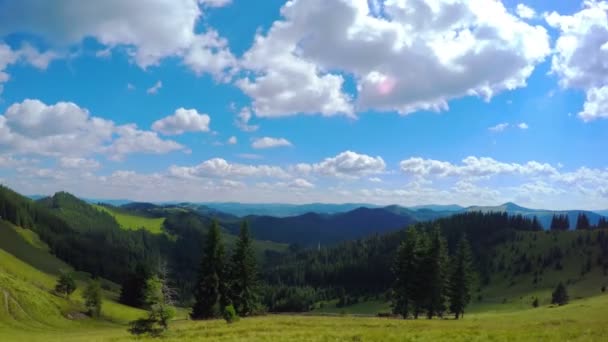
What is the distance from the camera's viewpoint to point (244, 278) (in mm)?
66250

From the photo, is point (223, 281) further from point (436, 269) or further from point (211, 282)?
point (436, 269)

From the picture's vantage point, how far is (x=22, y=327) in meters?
66.4

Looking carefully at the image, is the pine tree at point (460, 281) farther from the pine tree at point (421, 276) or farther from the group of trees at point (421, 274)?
the pine tree at point (421, 276)

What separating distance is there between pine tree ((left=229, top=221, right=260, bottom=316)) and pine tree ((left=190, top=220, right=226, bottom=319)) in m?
1.73

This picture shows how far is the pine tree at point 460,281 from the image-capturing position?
80.5 meters

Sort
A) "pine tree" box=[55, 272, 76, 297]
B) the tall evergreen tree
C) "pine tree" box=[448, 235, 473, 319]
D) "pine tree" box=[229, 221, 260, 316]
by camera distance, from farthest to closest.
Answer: "pine tree" box=[55, 272, 76, 297], "pine tree" box=[448, 235, 473, 319], the tall evergreen tree, "pine tree" box=[229, 221, 260, 316]

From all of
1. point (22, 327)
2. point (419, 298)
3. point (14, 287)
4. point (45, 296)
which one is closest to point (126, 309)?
point (45, 296)

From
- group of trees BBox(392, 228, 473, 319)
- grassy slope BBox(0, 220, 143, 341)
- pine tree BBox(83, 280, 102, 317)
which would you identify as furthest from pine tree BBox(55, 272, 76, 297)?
group of trees BBox(392, 228, 473, 319)

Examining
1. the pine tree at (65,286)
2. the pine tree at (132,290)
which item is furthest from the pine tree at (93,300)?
the pine tree at (132,290)

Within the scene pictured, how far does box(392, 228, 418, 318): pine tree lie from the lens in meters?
69.8

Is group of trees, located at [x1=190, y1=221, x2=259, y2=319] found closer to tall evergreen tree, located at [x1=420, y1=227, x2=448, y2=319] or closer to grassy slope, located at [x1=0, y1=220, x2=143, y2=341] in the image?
grassy slope, located at [x1=0, y1=220, x2=143, y2=341]

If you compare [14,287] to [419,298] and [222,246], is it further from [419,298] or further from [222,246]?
[419,298]

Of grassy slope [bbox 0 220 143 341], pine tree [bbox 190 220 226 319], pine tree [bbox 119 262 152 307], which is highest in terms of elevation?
pine tree [bbox 190 220 226 319]

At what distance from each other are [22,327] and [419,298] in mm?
63662
